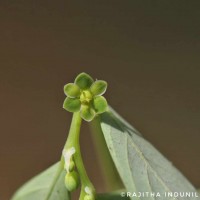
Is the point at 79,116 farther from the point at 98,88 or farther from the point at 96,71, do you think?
the point at 96,71

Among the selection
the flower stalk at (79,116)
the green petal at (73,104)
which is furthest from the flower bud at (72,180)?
the green petal at (73,104)

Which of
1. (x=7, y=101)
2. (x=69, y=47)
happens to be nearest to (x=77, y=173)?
(x=7, y=101)

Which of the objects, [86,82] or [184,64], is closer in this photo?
[86,82]

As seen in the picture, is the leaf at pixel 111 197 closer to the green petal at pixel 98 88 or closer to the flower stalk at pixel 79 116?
the flower stalk at pixel 79 116

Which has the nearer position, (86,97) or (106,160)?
(86,97)

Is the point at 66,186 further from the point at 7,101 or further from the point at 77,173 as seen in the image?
the point at 7,101

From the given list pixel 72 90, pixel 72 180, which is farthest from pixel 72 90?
pixel 72 180
